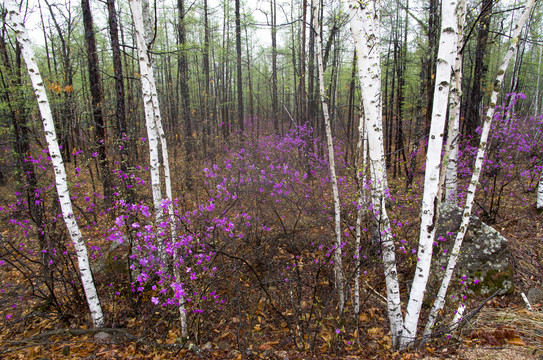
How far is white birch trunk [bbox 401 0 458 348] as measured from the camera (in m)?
2.34

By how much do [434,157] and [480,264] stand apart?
10.5 feet

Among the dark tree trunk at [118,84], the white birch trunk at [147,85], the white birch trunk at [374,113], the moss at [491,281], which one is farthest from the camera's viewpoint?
the dark tree trunk at [118,84]

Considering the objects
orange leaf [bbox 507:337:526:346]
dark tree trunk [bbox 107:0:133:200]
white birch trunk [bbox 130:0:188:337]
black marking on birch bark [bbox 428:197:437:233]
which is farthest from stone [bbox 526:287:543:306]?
dark tree trunk [bbox 107:0:133:200]

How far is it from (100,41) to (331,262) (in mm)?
16321

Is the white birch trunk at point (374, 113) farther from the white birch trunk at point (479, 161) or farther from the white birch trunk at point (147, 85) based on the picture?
the white birch trunk at point (147, 85)

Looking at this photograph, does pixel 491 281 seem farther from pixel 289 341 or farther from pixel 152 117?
pixel 152 117

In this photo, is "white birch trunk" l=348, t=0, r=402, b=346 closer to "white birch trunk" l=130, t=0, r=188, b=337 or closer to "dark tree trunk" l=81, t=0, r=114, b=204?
"white birch trunk" l=130, t=0, r=188, b=337

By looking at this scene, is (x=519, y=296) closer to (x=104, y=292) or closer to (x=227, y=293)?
(x=227, y=293)

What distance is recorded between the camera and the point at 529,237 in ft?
17.6

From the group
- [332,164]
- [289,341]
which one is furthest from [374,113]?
[289,341]

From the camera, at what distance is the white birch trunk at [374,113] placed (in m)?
2.75

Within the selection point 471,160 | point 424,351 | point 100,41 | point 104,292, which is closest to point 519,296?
point 424,351

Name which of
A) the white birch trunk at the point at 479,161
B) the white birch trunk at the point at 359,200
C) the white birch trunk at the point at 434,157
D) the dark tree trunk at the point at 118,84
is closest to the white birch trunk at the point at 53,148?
the dark tree trunk at the point at 118,84

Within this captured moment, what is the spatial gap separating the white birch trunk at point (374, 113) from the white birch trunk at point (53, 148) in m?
3.76
